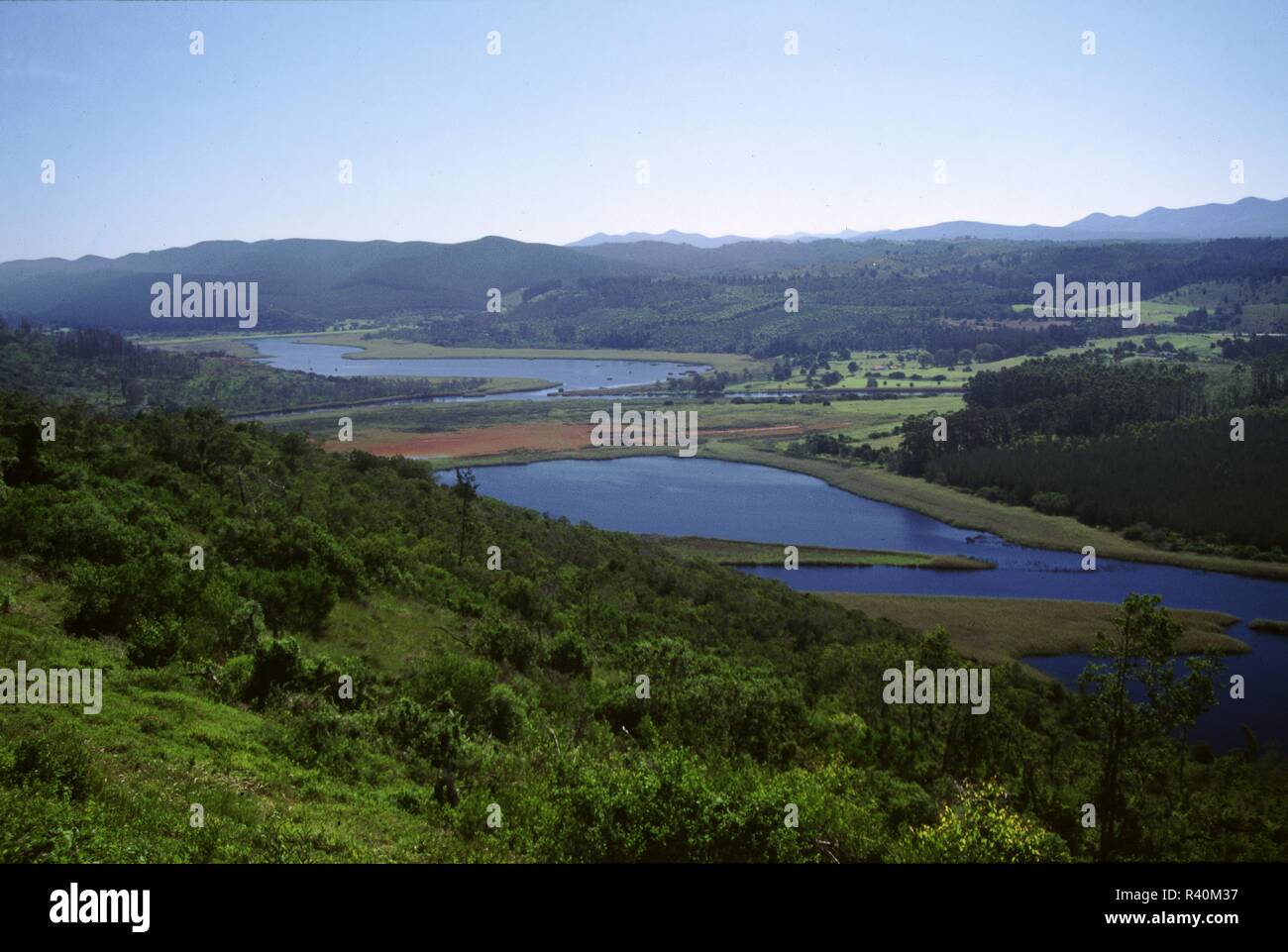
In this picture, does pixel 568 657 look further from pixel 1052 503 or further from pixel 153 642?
pixel 1052 503

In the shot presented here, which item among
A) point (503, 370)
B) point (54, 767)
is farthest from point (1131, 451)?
point (503, 370)

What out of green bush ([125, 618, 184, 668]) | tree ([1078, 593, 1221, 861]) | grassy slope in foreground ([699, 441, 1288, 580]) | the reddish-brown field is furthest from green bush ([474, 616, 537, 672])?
the reddish-brown field

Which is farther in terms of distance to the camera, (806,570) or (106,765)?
(806,570)
